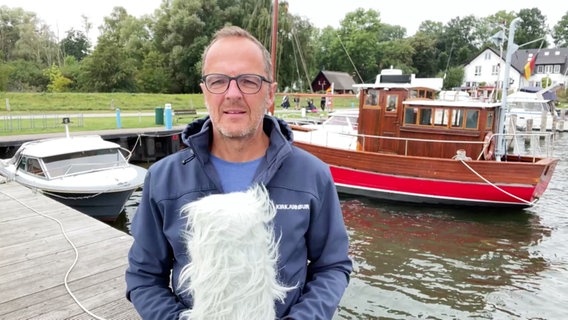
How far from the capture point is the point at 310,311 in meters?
1.51

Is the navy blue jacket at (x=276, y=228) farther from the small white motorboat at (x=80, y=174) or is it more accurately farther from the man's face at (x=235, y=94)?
the small white motorboat at (x=80, y=174)

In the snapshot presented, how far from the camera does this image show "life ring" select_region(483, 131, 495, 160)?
10695 millimetres

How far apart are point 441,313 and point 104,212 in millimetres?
7277

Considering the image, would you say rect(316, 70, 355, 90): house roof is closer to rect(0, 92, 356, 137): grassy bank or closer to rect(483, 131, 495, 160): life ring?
rect(0, 92, 356, 137): grassy bank

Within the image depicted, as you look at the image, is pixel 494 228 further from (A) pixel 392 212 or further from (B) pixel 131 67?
(B) pixel 131 67

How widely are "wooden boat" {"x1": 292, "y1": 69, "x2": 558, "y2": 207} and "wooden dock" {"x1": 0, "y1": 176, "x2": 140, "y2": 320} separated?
7.94 meters

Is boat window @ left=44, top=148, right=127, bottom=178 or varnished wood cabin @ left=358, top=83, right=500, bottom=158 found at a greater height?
varnished wood cabin @ left=358, top=83, right=500, bottom=158

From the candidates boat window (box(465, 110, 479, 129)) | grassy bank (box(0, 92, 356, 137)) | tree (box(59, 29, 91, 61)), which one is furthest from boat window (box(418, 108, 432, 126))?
tree (box(59, 29, 91, 61))

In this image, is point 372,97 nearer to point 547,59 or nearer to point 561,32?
point 547,59

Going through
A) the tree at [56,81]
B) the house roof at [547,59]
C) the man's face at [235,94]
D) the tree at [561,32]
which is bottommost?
the man's face at [235,94]

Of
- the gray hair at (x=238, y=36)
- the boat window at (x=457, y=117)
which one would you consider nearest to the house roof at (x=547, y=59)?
the boat window at (x=457, y=117)

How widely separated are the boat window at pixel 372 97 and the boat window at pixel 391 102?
1.21 feet

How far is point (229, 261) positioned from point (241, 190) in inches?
15.6

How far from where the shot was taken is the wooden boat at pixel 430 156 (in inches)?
409
